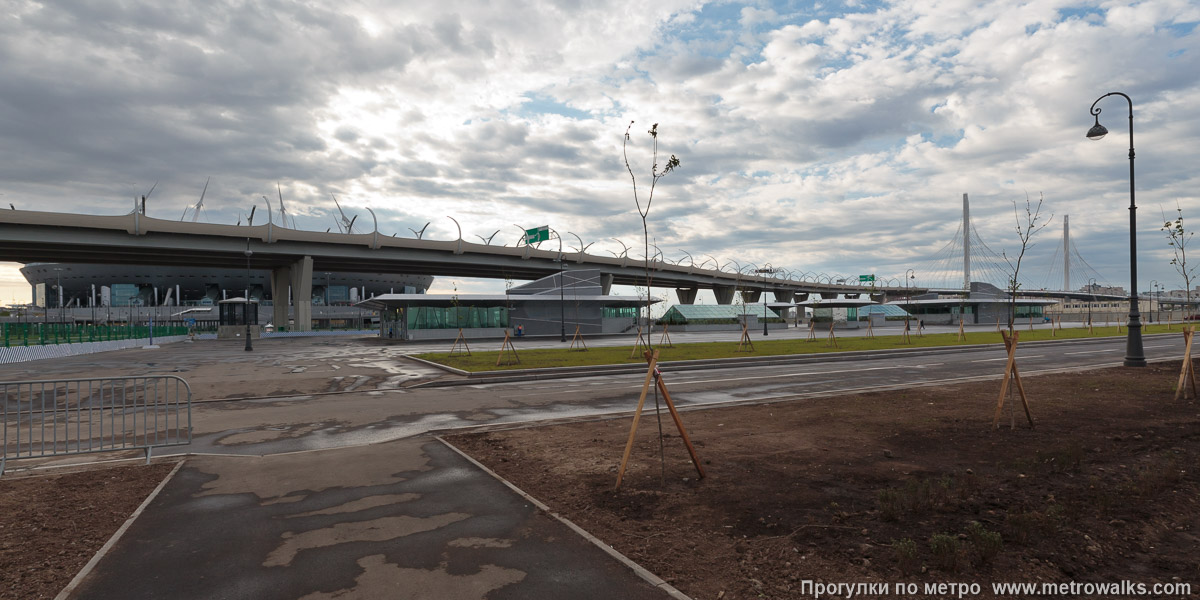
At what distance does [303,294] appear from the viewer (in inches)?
3036

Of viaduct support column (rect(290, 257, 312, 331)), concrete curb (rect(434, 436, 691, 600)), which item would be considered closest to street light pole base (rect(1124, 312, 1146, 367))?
concrete curb (rect(434, 436, 691, 600))

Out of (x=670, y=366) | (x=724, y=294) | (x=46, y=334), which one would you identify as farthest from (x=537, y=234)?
(x=724, y=294)

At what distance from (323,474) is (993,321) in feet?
284

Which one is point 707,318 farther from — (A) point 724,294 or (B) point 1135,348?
(A) point 724,294

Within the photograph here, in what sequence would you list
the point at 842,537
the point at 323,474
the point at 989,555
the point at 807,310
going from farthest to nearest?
the point at 807,310 < the point at 323,474 < the point at 842,537 < the point at 989,555

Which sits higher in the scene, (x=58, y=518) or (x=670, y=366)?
(x=58, y=518)

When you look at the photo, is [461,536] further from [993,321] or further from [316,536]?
[993,321]

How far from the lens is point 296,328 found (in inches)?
3027

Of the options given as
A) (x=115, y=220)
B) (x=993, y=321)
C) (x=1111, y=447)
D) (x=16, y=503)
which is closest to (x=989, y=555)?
(x=1111, y=447)

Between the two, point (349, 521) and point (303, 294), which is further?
point (303, 294)

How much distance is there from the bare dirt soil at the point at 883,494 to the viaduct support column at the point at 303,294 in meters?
76.2

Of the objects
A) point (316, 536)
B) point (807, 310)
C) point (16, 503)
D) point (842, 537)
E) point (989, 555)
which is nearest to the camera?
point (989, 555)

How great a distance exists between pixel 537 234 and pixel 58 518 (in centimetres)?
7607

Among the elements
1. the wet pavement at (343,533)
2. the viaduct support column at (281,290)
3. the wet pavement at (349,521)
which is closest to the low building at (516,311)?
the viaduct support column at (281,290)
